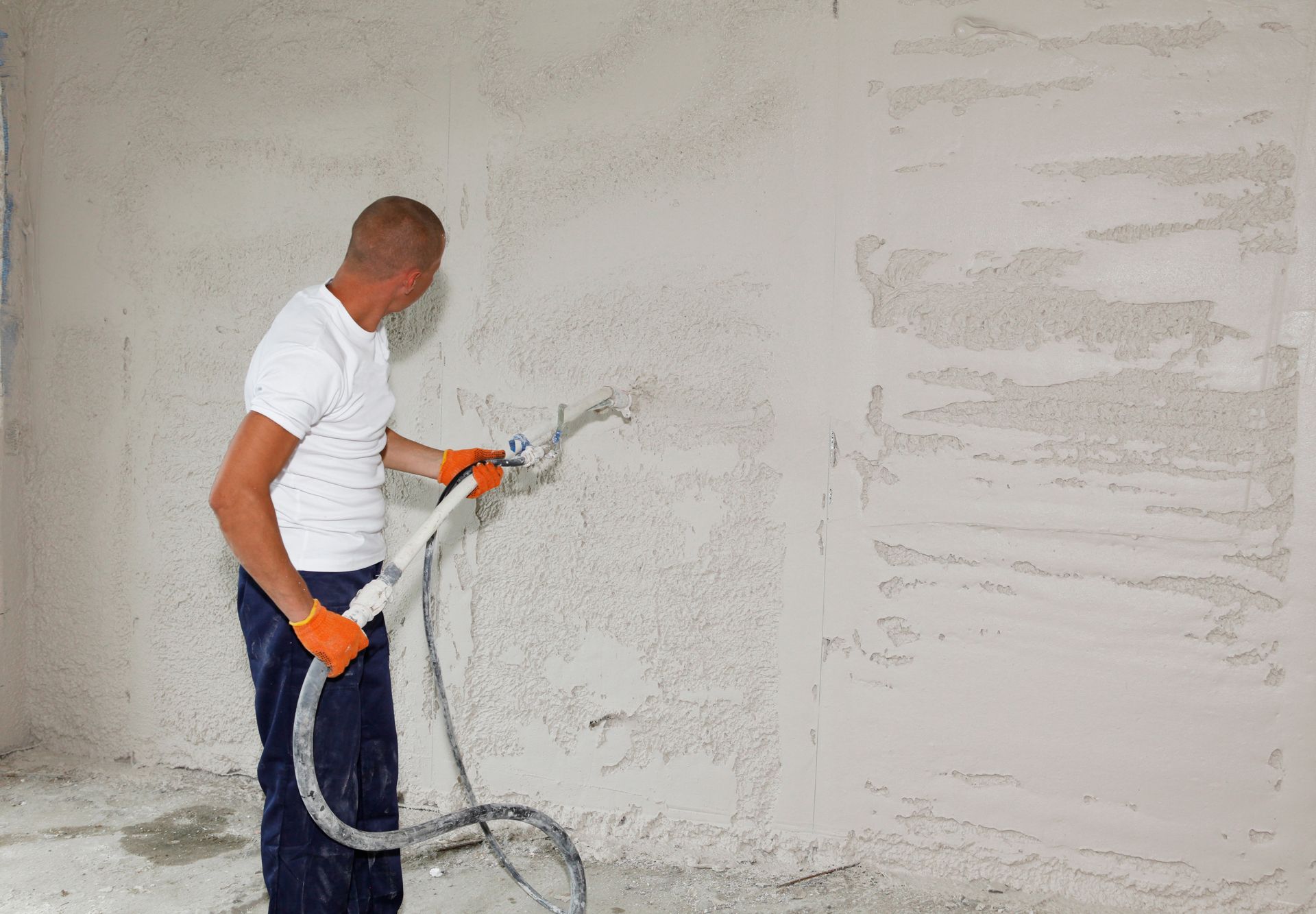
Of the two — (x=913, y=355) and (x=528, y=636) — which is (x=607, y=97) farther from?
(x=528, y=636)

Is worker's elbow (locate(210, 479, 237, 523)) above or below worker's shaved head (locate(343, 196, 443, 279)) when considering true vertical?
below

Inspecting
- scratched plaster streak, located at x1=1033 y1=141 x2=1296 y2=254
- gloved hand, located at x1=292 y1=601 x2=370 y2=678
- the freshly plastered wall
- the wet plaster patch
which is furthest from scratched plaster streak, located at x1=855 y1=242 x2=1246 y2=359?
the wet plaster patch

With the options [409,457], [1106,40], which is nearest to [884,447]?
[1106,40]

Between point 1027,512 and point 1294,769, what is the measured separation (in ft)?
2.22

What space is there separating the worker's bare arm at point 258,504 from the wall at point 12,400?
1627 mm

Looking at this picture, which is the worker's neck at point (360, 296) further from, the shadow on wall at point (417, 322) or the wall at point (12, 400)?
the wall at point (12, 400)

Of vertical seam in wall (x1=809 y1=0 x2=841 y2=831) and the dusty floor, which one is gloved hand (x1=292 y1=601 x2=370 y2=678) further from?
vertical seam in wall (x1=809 y1=0 x2=841 y2=831)

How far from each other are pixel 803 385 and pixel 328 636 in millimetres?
1068

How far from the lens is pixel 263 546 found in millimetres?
1423

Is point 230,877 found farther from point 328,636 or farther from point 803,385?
point 803,385

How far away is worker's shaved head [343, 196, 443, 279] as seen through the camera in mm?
1597

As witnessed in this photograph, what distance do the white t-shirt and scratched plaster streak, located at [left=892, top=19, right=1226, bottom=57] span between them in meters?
1.21

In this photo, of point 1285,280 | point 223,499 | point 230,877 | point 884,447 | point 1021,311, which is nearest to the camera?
point 223,499

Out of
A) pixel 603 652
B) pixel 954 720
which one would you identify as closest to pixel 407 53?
pixel 603 652
